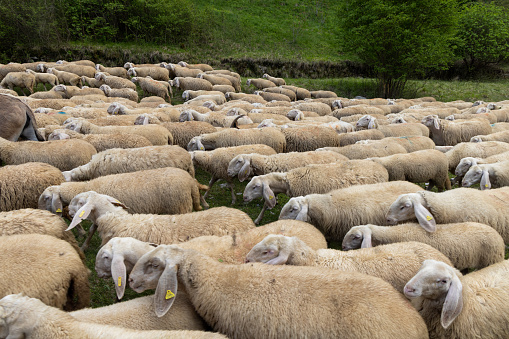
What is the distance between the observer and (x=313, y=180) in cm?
660

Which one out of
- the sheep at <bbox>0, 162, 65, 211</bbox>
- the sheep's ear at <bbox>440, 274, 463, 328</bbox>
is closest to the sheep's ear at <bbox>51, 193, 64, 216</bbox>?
the sheep at <bbox>0, 162, 65, 211</bbox>

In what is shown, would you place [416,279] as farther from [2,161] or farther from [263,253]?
[2,161]

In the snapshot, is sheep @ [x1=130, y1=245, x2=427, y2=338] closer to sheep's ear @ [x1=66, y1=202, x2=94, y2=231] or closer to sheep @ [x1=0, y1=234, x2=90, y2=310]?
sheep @ [x1=0, y1=234, x2=90, y2=310]

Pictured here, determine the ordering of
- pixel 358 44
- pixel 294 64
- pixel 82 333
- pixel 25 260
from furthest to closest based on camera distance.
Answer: pixel 294 64
pixel 358 44
pixel 25 260
pixel 82 333

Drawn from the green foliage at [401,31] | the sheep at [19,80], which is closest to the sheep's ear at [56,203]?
the sheep at [19,80]

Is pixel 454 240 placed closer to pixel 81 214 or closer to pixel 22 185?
pixel 81 214

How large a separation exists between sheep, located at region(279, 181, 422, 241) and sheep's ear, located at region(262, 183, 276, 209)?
0.72m

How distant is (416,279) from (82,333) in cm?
298

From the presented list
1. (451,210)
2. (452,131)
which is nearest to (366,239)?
(451,210)

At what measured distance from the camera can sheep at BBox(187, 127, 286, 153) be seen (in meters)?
9.18

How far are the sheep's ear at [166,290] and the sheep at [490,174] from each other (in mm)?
6421

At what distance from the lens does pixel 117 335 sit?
8.72ft

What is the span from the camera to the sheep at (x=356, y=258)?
12.3 ft

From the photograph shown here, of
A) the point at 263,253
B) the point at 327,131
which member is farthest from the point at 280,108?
the point at 263,253
